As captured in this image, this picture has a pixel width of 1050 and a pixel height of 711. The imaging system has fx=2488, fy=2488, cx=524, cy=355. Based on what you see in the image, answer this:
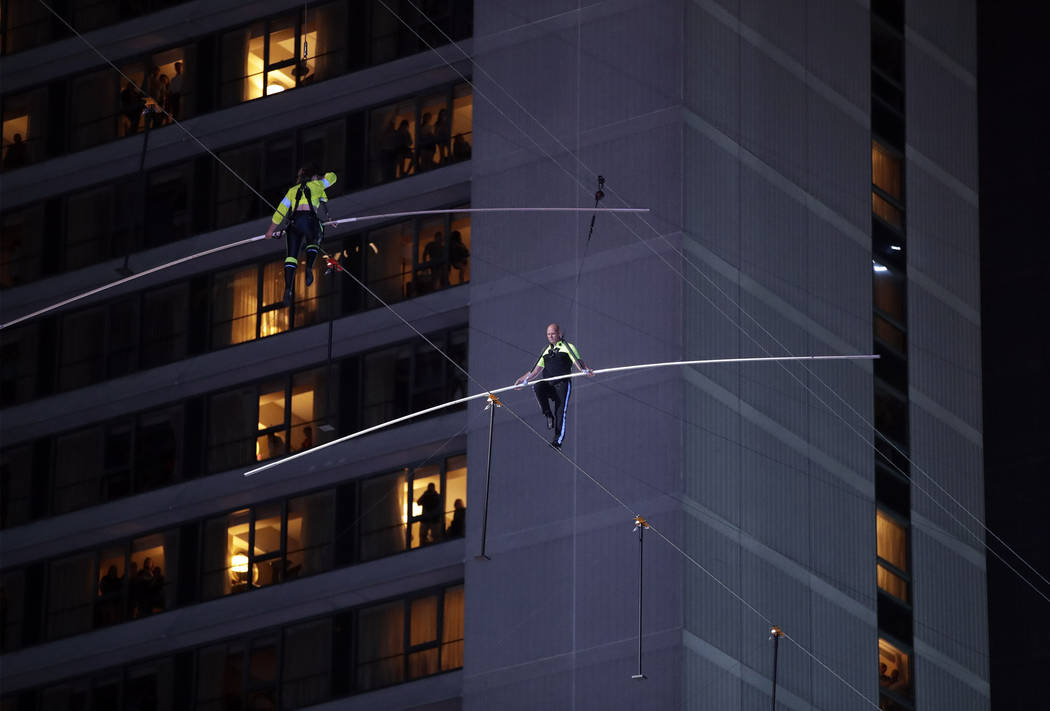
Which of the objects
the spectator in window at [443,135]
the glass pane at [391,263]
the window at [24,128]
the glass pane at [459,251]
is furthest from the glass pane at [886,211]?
the window at [24,128]

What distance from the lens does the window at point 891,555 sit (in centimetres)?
5244

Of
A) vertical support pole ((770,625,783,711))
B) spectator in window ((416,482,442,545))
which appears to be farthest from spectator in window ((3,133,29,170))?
vertical support pole ((770,625,783,711))

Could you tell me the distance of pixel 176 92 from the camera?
189 ft

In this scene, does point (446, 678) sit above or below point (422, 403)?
below

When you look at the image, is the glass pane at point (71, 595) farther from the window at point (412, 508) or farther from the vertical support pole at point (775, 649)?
the vertical support pole at point (775, 649)

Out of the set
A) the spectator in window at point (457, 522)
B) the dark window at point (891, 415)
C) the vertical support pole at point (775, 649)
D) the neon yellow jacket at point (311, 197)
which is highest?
the dark window at point (891, 415)

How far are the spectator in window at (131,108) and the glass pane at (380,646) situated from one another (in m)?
14.0

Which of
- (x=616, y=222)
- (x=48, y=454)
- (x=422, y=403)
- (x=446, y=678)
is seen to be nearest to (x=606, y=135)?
(x=616, y=222)

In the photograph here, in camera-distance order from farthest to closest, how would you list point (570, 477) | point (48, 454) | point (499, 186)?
1. point (48, 454)
2. point (499, 186)
3. point (570, 477)

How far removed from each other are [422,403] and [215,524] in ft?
18.2

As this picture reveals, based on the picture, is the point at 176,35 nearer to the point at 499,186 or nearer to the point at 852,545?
the point at 499,186

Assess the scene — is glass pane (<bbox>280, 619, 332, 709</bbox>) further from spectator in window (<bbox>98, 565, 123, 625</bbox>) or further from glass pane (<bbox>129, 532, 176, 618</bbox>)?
spectator in window (<bbox>98, 565, 123, 625</bbox>)

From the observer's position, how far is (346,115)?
2176 inches

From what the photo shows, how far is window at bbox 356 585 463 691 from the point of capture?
4975cm
